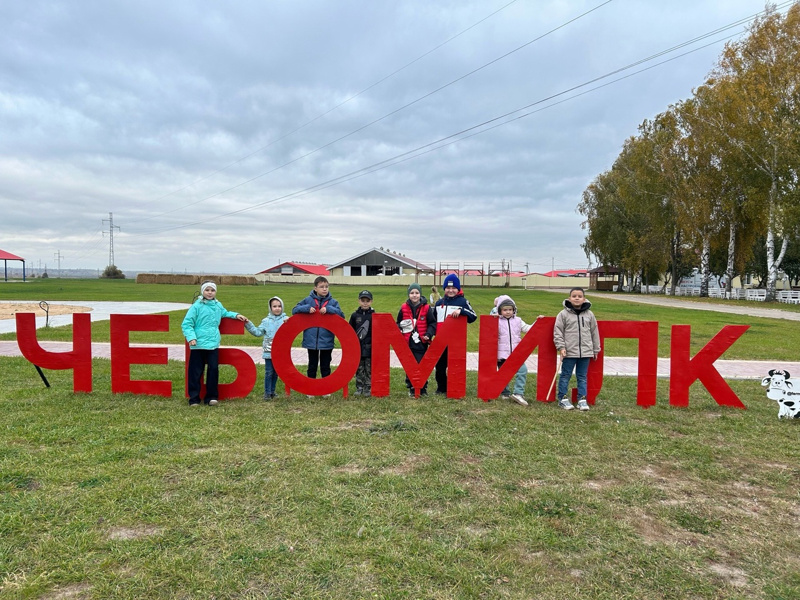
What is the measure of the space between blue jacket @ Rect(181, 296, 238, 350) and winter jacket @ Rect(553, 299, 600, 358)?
419cm

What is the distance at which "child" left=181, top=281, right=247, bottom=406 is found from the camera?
5.88m

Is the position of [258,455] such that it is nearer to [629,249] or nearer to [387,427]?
[387,427]

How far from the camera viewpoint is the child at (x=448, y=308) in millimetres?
6410

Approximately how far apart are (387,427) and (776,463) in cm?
360

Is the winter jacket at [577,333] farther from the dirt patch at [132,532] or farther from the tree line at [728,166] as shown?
the tree line at [728,166]

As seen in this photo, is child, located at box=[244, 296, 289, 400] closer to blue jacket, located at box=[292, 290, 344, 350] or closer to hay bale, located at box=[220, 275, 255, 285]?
blue jacket, located at box=[292, 290, 344, 350]

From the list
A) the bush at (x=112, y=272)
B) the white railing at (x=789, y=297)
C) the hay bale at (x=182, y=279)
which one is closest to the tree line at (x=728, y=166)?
the white railing at (x=789, y=297)

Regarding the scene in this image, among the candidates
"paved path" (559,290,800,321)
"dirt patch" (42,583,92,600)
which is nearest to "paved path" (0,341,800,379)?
"dirt patch" (42,583,92,600)

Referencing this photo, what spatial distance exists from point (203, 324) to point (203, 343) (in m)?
0.25

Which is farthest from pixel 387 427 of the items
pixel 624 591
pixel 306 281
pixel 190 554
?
pixel 306 281

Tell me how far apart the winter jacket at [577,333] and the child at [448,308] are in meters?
1.12

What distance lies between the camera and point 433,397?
20.8 ft

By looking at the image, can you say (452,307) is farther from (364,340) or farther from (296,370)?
(296,370)

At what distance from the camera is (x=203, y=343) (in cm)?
590
